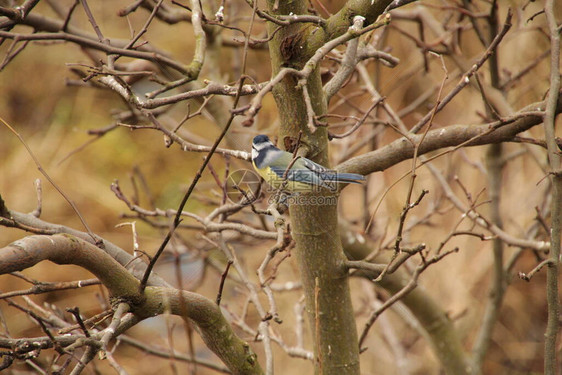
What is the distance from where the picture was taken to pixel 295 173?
5.27 ft

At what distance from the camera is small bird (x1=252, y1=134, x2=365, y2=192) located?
155cm

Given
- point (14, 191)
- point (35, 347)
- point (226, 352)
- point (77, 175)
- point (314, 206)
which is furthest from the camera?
point (77, 175)

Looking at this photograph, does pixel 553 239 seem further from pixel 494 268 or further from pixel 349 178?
pixel 494 268

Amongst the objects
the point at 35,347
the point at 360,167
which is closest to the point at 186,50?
the point at 360,167

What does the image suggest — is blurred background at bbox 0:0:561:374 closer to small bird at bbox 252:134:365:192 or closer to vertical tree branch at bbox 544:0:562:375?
small bird at bbox 252:134:365:192

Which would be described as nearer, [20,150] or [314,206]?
[314,206]

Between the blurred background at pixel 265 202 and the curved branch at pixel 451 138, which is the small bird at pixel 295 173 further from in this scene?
the blurred background at pixel 265 202

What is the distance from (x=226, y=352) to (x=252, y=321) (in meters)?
3.28

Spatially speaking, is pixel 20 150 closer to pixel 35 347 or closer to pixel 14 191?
pixel 14 191

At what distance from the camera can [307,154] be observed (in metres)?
1.51

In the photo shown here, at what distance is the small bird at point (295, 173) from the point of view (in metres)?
1.55

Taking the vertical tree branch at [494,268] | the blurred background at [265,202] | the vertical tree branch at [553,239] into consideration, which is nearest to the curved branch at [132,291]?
the vertical tree branch at [553,239]

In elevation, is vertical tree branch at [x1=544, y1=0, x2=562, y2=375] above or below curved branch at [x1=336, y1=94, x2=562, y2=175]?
below

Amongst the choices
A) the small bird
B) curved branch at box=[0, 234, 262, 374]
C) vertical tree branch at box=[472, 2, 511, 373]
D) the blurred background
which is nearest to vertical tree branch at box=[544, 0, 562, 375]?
the small bird
